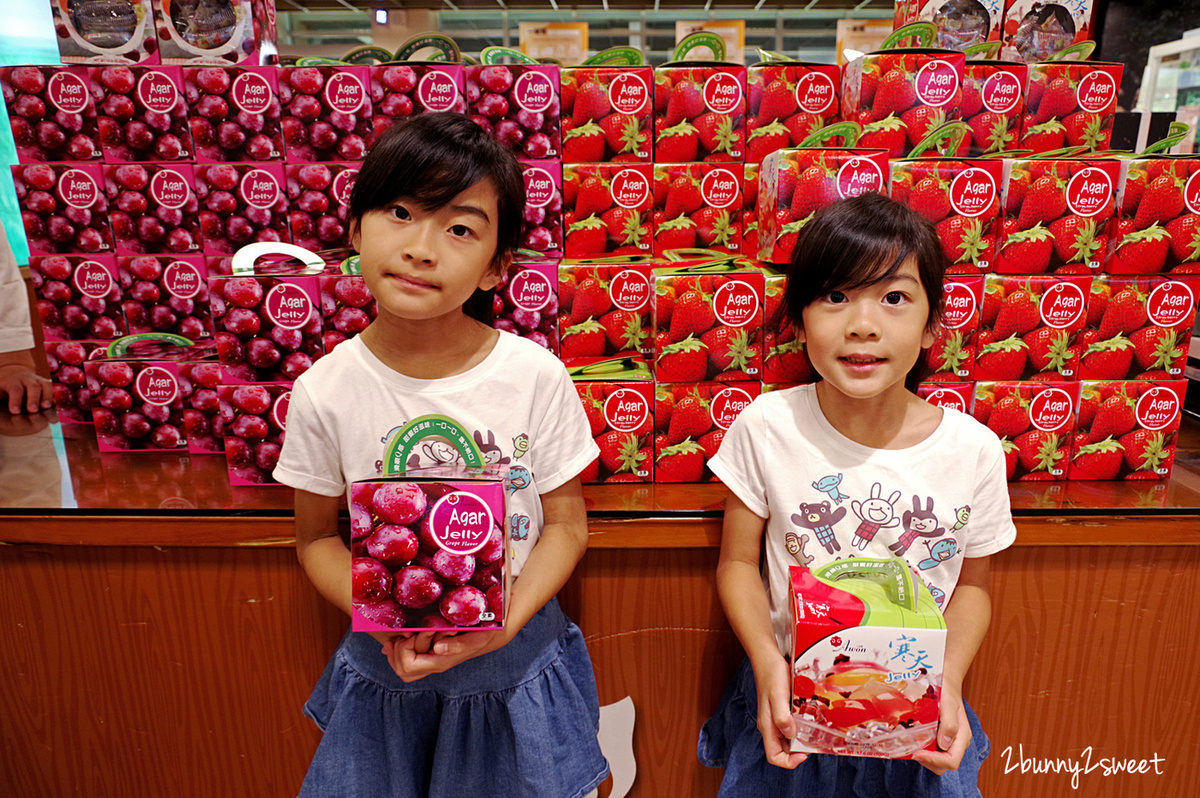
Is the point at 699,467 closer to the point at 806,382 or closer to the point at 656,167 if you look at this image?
the point at 806,382

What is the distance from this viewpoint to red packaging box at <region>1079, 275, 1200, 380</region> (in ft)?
A: 4.32

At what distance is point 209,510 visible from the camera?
1299mm

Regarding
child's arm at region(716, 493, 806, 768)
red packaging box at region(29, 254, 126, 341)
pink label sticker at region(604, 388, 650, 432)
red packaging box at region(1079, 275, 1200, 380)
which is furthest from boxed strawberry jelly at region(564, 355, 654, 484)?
red packaging box at region(29, 254, 126, 341)

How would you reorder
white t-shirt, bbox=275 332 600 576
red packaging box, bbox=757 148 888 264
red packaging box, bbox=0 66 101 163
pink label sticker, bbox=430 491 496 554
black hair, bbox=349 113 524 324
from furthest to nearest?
1. red packaging box, bbox=0 66 101 163
2. red packaging box, bbox=757 148 888 264
3. white t-shirt, bbox=275 332 600 576
4. black hair, bbox=349 113 524 324
5. pink label sticker, bbox=430 491 496 554

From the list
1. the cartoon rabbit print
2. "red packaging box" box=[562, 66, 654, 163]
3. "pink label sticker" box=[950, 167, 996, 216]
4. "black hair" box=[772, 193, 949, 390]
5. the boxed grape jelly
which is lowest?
the boxed grape jelly

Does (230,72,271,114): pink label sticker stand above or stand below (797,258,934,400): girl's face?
above

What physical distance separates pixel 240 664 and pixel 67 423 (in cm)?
82

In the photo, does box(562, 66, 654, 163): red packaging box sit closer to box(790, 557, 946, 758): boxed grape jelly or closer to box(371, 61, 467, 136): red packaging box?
box(371, 61, 467, 136): red packaging box

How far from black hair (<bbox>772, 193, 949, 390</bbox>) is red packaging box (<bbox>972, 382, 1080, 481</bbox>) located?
383mm

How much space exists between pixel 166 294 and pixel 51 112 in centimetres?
42

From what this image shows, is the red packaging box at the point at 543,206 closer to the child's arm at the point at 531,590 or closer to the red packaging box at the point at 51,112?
the child's arm at the point at 531,590

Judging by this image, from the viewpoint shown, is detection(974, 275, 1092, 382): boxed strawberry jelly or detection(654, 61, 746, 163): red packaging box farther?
detection(654, 61, 746, 163): red packaging box

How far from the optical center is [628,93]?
1.41 meters

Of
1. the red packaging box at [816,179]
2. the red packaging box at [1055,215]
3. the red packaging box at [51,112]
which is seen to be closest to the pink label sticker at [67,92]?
the red packaging box at [51,112]
